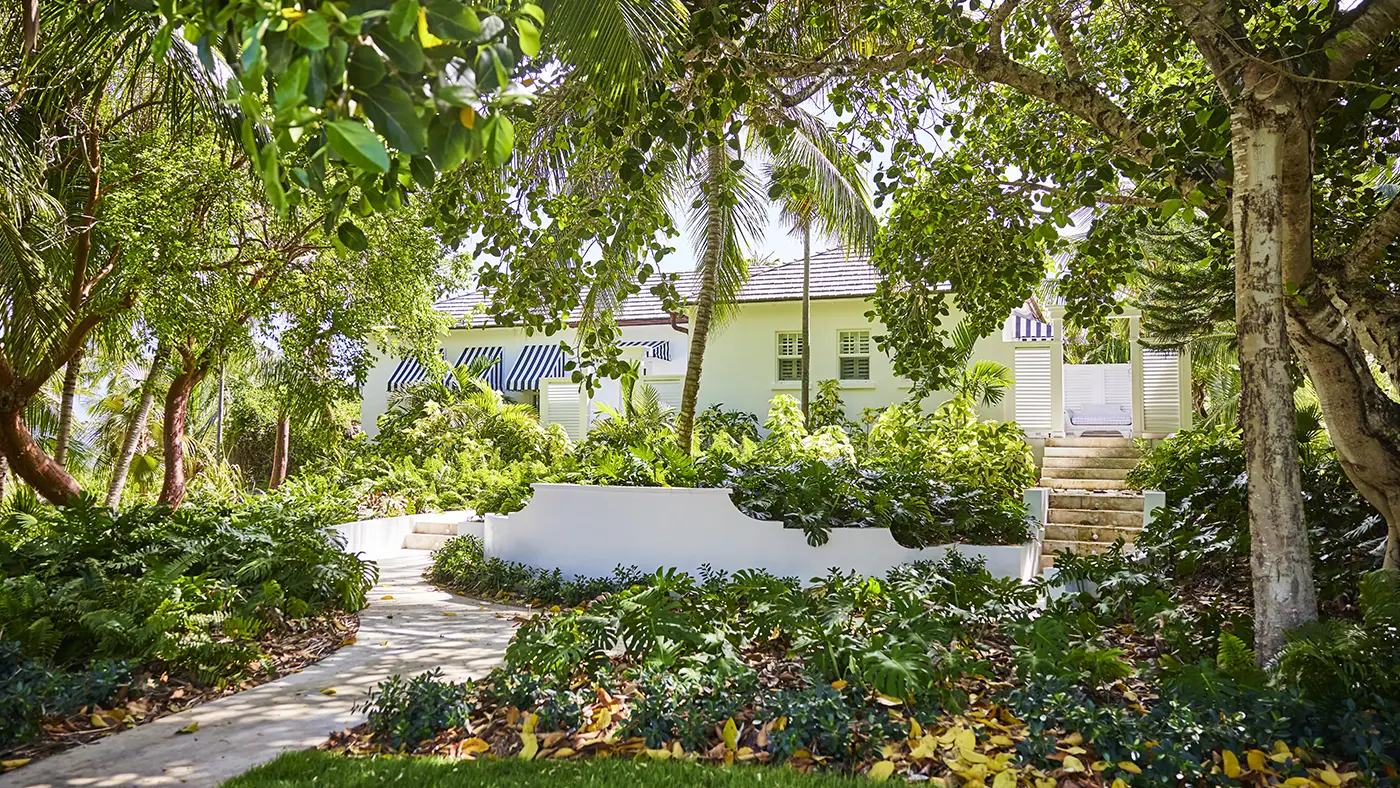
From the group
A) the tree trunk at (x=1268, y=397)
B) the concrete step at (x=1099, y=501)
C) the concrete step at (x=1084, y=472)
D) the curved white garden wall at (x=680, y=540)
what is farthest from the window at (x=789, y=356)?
the tree trunk at (x=1268, y=397)

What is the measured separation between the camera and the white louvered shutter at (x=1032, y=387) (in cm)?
1802

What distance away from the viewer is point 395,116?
1643 mm

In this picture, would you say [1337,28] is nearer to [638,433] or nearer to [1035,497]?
[1035,497]

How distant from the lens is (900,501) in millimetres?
9766

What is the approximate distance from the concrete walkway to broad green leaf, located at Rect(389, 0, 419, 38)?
390 cm

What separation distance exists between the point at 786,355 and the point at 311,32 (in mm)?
19921

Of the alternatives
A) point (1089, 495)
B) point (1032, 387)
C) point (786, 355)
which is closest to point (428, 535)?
point (1089, 495)

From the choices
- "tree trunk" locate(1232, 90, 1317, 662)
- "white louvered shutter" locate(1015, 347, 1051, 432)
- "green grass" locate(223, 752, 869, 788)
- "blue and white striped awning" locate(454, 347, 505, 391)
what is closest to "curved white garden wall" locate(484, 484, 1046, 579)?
"tree trunk" locate(1232, 90, 1317, 662)

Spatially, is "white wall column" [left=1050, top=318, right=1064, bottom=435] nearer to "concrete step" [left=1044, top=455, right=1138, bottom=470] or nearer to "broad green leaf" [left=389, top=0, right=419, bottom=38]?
"concrete step" [left=1044, top=455, right=1138, bottom=470]

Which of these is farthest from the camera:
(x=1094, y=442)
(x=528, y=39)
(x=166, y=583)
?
(x=1094, y=442)

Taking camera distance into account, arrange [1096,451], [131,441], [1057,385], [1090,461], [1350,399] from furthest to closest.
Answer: [1057,385], [1096,451], [1090,461], [131,441], [1350,399]

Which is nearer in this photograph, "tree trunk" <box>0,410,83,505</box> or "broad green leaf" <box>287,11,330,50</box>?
"broad green leaf" <box>287,11,330,50</box>

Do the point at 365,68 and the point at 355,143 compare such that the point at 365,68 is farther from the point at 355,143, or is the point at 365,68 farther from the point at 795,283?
the point at 795,283

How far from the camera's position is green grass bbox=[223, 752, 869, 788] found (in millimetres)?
3639
